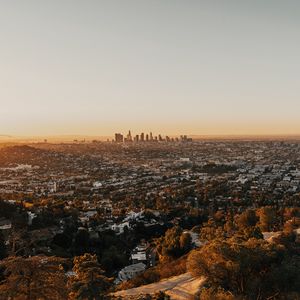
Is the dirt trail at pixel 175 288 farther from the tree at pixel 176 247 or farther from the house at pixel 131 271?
the tree at pixel 176 247

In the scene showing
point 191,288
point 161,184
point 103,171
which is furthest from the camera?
point 103,171

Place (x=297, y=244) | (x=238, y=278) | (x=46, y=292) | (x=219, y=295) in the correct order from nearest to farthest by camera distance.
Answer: (x=46, y=292), (x=219, y=295), (x=238, y=278), (x=297, y=244)

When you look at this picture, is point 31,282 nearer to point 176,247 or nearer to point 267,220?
point 176,247

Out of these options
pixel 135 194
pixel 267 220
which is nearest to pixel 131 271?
pixel 267 220

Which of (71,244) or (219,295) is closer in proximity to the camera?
(219,295)

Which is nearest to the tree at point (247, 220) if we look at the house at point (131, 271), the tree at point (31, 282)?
the house at point (131, 271)

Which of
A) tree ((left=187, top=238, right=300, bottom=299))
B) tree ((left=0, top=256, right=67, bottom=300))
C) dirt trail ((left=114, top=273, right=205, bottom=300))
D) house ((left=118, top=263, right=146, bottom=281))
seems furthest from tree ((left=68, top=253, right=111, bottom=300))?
house ((left=118, top=263, right=146, bottom=281))

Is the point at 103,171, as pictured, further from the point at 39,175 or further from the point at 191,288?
the point at 191,288

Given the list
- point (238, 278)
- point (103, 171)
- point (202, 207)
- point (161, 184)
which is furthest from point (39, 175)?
point (238, 278)

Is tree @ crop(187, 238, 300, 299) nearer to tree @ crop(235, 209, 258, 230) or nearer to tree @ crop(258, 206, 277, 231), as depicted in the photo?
tree @ crop(235, 209, 258, 230)
